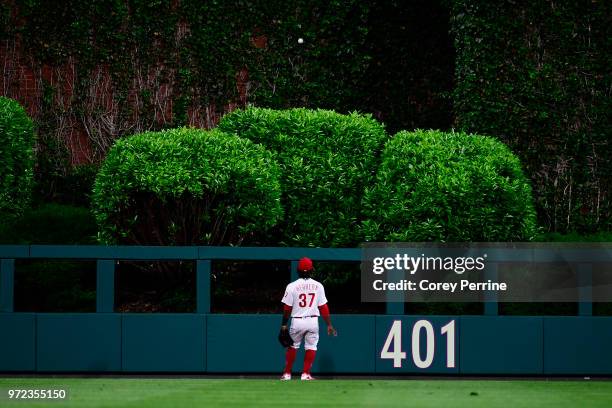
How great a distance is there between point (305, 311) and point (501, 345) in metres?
3.09

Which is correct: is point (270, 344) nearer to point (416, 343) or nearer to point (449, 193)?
point (416, 343)

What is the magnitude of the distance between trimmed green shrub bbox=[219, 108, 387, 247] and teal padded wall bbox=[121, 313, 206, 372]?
9.43 ft

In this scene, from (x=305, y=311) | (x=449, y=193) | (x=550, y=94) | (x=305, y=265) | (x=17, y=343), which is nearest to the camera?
(x=305, y=265)

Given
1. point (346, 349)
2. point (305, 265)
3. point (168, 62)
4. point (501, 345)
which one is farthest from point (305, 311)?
point (168, 62)

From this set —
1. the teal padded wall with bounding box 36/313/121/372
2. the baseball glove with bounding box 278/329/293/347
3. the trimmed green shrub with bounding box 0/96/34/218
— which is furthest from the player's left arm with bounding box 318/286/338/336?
the trimmed green shrub with bounding box 0/96/34/218

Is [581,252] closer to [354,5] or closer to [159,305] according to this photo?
[159,305]

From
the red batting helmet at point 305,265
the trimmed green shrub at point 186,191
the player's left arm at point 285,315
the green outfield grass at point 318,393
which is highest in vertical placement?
the trimmed green shrub at point 186,191

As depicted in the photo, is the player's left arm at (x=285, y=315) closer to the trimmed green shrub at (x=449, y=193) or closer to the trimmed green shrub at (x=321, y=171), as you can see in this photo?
the trimmed green shrub at (x=449, y=193)

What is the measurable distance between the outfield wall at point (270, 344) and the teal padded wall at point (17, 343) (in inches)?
0.5

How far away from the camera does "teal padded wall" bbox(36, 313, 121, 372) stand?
15125mm

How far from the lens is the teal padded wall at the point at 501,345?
15266 millimetres

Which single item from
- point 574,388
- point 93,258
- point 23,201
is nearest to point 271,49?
point 23,201

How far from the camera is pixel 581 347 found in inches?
602

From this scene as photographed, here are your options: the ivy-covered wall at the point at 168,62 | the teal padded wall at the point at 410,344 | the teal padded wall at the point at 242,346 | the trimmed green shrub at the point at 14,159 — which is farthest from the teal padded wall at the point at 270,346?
the ivy-covered wall at the point at 168,62
